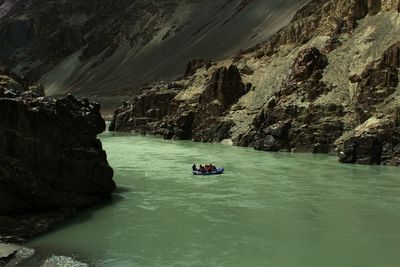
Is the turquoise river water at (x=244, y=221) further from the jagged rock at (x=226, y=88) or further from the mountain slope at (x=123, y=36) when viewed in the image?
the mountain slope at (x=123, y=36)

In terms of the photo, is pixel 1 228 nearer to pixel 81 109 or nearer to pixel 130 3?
pixel 81 109

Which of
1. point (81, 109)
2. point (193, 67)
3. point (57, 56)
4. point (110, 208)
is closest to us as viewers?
point (110, 208)

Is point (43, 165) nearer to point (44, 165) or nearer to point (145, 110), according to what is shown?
point (44, 165)

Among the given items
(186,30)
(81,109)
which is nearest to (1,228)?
(81,109)

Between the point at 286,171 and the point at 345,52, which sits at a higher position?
the point at 345,52

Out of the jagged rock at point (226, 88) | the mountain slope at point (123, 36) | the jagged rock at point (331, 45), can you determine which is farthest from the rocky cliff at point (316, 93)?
the mountain slope at point (123, 36)

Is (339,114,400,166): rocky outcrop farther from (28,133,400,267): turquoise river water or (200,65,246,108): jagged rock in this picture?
(200,65,246,108): jagged rock

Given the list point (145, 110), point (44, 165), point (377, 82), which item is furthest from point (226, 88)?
point (44, 165)

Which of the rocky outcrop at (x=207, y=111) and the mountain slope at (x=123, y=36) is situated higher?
the mountain slope at (x=123, y=36)
